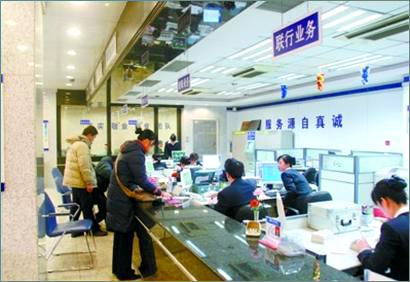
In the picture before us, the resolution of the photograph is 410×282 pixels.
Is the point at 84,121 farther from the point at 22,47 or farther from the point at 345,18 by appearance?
the point at 22,47

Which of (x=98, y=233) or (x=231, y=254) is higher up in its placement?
(x=231, y=254)

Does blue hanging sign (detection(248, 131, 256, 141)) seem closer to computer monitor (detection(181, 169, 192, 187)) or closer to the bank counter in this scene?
computer monitor (detection(181, 169, 192, 187))

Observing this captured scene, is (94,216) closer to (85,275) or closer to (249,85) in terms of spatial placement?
(85,275)

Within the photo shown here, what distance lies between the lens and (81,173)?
179 inches

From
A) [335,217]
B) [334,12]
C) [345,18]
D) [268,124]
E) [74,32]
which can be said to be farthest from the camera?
[268,124]

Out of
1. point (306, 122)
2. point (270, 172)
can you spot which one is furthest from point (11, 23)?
point (306, 122)

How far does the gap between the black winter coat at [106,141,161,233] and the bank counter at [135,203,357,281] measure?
1.15 feet

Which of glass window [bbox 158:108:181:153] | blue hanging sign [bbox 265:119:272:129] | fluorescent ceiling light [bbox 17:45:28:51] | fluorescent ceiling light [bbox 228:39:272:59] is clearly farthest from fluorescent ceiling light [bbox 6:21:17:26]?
glass window [bbox 158:108:181:153]

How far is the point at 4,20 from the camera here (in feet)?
5.78

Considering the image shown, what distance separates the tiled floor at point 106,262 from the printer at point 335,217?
128 cm

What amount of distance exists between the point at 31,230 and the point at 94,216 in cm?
330

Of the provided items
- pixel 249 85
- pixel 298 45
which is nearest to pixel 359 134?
pixel 249 85

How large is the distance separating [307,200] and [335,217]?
1.35m

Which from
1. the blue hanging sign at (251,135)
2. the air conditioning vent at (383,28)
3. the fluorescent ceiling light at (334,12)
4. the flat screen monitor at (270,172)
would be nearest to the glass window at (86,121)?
the blue hanging sign at (251,135)
